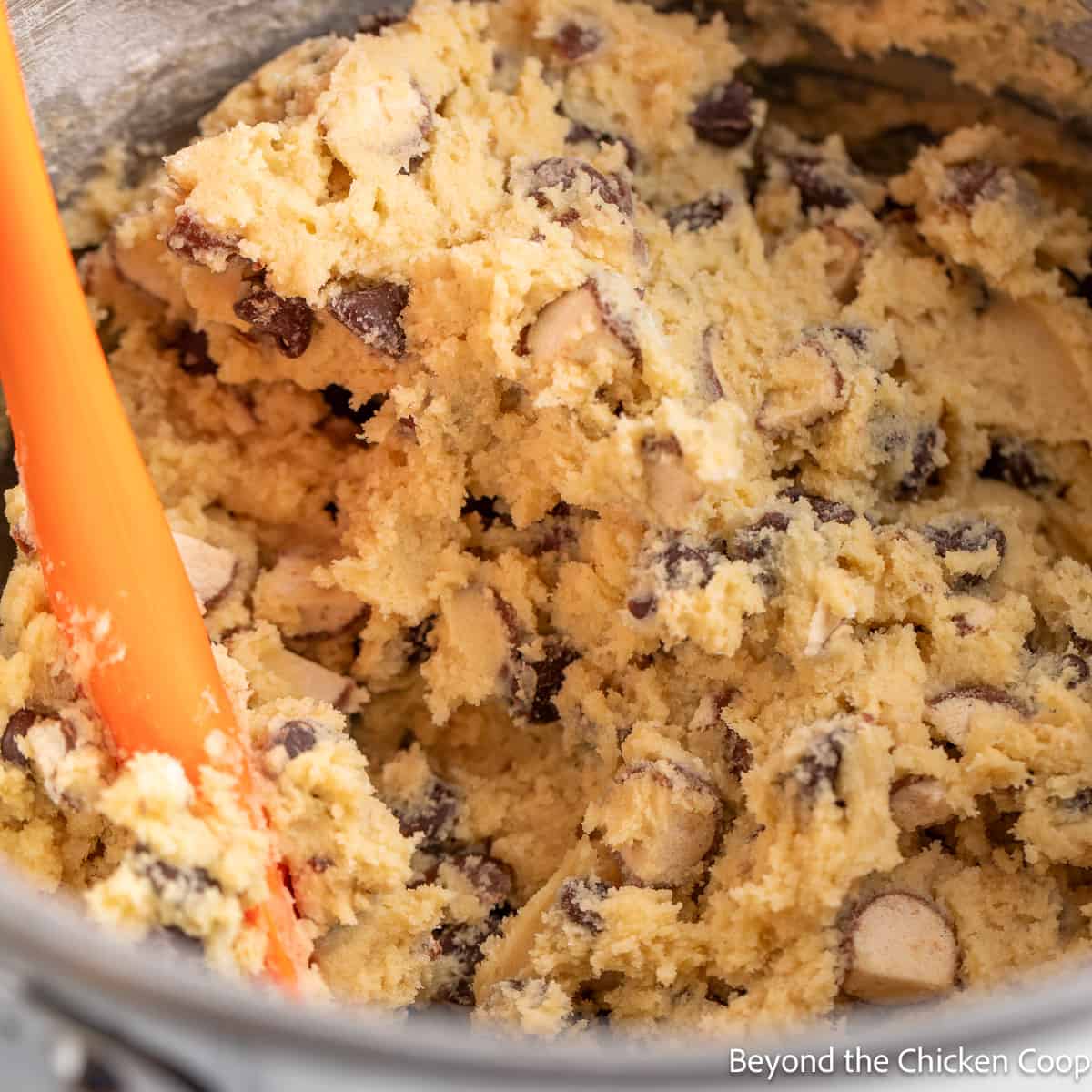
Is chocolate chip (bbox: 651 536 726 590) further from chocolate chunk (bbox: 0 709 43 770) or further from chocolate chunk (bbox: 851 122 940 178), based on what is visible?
chocolate chunk (bbox: 851 122 940 178)

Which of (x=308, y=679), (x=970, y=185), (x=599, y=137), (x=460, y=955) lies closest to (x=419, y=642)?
(x=308, y=679)

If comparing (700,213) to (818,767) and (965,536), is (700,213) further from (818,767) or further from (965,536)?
(818,767)

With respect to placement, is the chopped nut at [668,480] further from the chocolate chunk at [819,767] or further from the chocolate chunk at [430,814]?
the chocolate chunk at [430,814]

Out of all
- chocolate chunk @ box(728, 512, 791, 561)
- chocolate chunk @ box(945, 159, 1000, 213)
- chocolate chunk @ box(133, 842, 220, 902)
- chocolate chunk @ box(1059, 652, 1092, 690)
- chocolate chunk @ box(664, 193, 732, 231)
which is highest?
chocolate chunk @ box(664, 193, 732, 231)

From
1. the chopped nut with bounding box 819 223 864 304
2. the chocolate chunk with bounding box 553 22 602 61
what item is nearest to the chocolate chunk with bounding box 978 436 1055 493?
the chopped nut with bounding box 819 223 864 304

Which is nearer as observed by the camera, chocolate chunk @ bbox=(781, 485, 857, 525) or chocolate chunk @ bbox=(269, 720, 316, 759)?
chocolate chunk @ bbox=(269, 720, 316, 759)

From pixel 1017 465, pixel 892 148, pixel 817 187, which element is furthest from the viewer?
pixel 892 148
